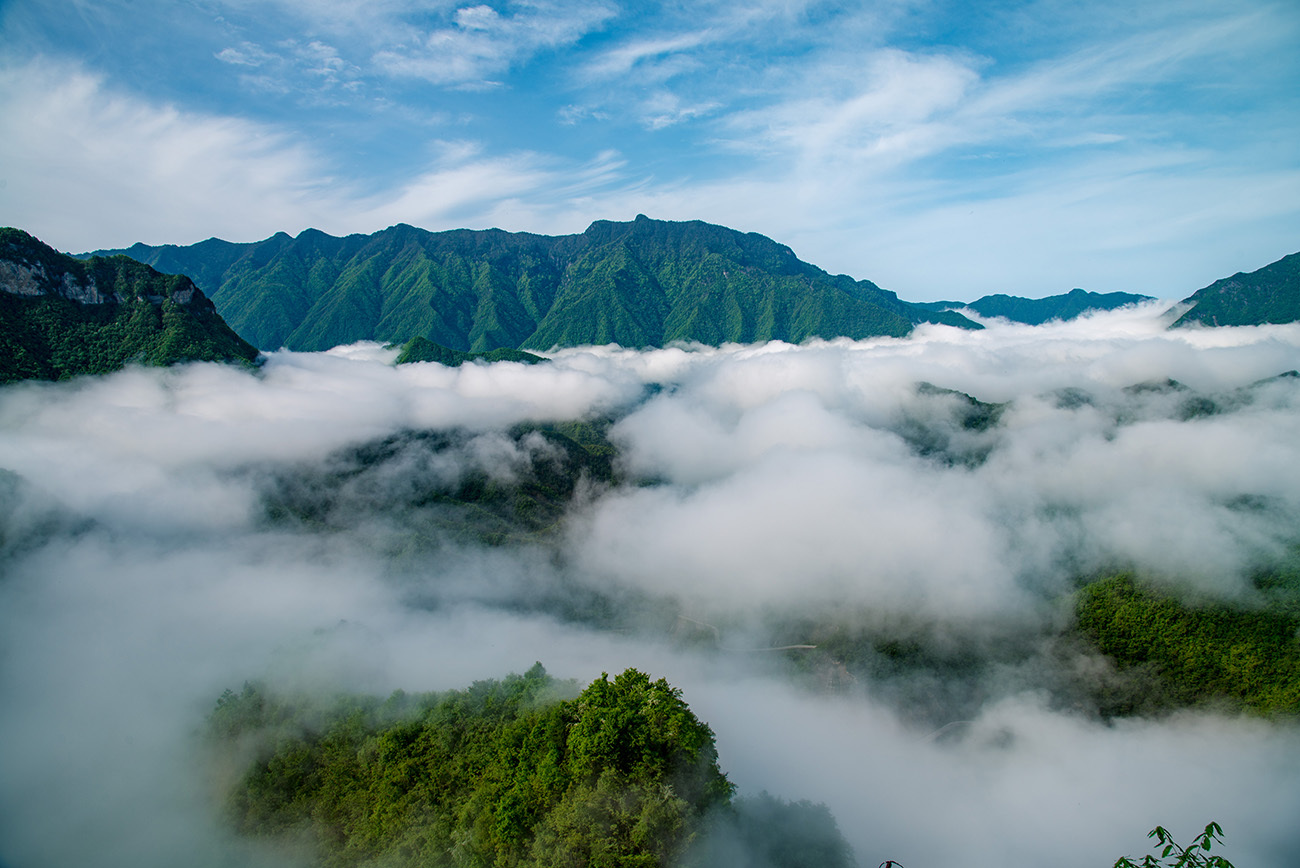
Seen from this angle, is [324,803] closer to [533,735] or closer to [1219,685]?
[533,735]

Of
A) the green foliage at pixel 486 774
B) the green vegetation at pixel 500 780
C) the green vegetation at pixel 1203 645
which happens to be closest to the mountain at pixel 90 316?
the green vegetation at pixel 500 780

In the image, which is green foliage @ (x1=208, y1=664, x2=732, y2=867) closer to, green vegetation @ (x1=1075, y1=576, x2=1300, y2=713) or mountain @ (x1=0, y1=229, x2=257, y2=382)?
green vegetation @ (x1=1075, y1=576, x2=1300, y2=713)

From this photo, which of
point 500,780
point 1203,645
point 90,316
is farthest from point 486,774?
point 90,316

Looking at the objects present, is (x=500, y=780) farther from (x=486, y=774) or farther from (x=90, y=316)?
(x=90, y=316)

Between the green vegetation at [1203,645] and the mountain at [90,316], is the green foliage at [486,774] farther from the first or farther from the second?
the mountain at [90,316]

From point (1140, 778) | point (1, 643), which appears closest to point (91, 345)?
point (1, 643)

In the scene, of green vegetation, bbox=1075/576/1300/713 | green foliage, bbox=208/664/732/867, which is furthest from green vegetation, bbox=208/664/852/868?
green vegetation, bbox=1075/576/1300/713
